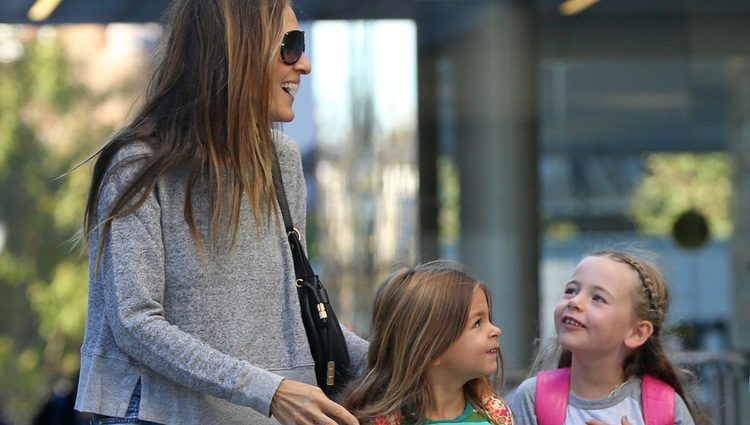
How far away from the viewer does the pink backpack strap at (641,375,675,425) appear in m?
3.27

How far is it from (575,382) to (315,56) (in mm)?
7543

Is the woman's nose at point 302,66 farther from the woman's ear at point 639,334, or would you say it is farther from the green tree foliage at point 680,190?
the green tree foliage at point 680,190

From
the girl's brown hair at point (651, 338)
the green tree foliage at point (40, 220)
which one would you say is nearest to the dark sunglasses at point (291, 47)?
the girl's brown hair at point (651, 338)

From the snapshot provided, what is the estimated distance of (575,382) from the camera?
3.38 meters

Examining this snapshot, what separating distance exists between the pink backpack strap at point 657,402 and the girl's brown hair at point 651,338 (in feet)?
0.17

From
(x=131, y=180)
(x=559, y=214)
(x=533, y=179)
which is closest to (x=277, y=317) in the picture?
(x=131, y=180)

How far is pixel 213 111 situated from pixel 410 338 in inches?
28.4

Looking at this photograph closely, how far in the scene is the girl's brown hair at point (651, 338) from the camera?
11.2 feet

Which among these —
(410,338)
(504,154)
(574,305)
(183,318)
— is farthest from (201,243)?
(504,154)

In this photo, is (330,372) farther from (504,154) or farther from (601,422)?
(504,154)

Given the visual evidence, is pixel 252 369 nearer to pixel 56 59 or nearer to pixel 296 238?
pixel 296 238

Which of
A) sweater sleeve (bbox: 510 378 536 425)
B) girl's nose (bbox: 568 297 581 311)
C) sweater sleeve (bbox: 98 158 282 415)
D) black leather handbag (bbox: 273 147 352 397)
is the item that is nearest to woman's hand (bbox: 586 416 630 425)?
sweater sleeve (bbox: 510 378 536 425)

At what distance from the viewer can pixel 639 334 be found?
341cm

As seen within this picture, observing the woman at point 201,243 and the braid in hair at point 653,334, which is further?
the braid in hair at point 653,334
